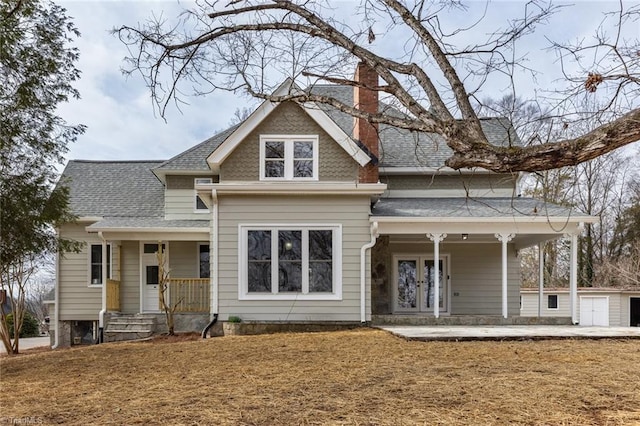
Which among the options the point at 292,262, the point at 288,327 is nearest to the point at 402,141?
the point at 292,262

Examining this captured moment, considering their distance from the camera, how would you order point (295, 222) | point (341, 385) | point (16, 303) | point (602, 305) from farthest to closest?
point (602, 305), point (16, 303), point (295, 222), point (341, 385)

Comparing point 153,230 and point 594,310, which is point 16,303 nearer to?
point 153,230

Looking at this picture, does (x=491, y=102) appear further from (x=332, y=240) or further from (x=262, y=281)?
(x=262, y=281)

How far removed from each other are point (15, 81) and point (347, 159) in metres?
6.98

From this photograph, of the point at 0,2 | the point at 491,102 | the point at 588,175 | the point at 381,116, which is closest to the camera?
the point at 381,116

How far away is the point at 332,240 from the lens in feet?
37.5

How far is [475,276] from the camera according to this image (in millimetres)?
14609

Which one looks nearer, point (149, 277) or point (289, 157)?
point (289, 157)

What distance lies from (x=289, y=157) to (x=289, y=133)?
59 centimetres

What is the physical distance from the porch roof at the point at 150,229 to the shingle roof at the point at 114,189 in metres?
1.06

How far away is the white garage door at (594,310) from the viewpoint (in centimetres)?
1988

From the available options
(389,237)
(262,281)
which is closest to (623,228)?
(389,237)

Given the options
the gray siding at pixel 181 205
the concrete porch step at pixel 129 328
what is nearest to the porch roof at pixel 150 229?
the gray siding at pixel 181 205

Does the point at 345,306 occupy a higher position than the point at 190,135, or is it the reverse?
the point at 190,135
